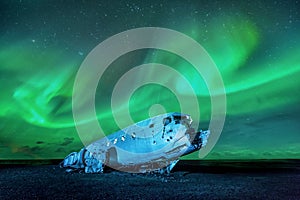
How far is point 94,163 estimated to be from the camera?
22.7 m

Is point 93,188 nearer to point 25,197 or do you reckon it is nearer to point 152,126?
point 25,197

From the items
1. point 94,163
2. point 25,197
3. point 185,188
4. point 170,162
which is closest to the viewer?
point 25,197

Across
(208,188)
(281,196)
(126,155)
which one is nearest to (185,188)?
(208,188)

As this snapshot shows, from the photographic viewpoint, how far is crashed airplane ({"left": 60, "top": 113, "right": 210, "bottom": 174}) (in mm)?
19125

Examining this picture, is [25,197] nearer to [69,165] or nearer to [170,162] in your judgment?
[170,162]

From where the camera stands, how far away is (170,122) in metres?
19.1

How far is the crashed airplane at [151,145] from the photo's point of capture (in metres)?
19.1

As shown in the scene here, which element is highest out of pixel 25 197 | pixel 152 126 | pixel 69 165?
pixel 152 126

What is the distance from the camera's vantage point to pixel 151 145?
64.0ft

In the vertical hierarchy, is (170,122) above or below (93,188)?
above

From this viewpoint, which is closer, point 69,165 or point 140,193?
point 140,193

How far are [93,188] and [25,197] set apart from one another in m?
3.59

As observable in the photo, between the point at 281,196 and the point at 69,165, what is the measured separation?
62.5 ft

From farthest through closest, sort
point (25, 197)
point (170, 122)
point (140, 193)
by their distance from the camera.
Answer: point (170, 122) → point (140, 193) → point (25, 197)
